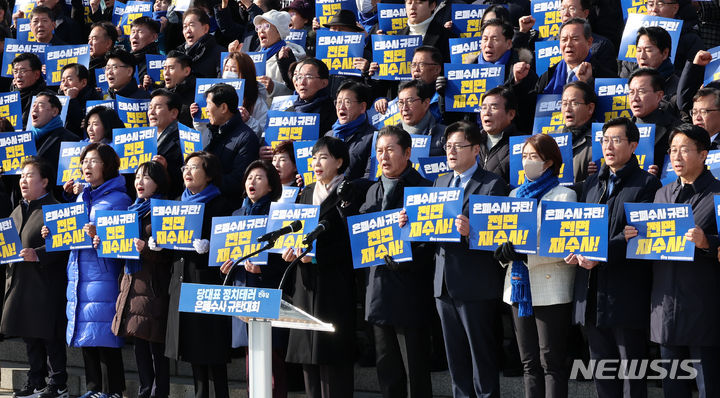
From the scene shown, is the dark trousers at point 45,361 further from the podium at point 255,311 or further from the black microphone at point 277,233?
the podium at point 255,311

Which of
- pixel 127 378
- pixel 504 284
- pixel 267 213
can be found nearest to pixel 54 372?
pixel 127 378

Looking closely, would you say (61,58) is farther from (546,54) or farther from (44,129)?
(546,54)

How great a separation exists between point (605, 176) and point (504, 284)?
3.28 feet

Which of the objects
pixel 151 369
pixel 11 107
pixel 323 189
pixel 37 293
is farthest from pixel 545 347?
pixel 11 107

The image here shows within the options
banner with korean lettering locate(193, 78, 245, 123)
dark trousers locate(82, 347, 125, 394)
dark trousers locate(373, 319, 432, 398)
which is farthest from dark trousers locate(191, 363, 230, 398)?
banner with korean lettering locate(193, 78, 245, 123)

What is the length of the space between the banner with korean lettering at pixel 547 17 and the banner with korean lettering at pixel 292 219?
12.2 feet

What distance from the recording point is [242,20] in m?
13.4

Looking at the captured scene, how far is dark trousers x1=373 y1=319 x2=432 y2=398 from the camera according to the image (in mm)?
7977

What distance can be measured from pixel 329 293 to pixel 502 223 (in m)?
1.54

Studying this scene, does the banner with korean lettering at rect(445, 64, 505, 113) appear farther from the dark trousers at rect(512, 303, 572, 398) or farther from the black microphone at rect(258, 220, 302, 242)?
the black microphone at rect(258, 220, 302, 242)

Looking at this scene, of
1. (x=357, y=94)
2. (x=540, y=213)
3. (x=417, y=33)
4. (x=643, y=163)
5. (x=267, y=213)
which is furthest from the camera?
(x=417, y=33)

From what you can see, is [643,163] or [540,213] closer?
[540,213]

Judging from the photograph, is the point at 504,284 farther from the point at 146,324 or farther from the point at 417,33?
the point at 417,33

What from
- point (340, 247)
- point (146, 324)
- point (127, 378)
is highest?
point (340, 247)
